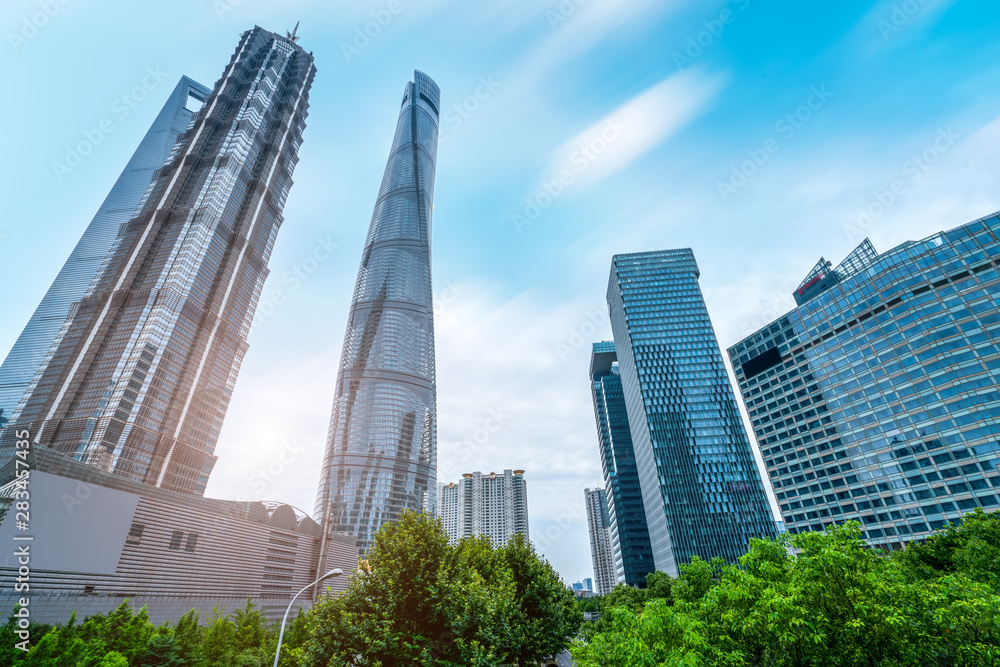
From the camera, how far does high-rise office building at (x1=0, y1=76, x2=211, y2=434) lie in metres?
118

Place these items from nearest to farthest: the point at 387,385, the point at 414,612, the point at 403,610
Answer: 1. the point at 403,610
2. the point at 414,612
3. the point at 387,385

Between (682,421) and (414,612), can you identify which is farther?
(682,421)

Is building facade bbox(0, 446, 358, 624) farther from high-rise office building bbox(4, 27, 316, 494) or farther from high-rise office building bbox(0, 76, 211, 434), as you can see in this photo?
high-rise office building bbox(0, 76, 211, 434)

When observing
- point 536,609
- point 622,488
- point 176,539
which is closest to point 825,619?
point 536,609

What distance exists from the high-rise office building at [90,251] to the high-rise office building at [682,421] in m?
138

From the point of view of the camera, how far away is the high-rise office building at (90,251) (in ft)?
387

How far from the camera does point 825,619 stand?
1069cm

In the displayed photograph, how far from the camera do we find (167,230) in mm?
103625

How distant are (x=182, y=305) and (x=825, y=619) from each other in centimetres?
11904

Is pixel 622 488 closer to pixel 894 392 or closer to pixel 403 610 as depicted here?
pixel 894 392

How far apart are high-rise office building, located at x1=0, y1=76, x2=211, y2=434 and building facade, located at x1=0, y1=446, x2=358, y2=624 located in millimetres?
56653

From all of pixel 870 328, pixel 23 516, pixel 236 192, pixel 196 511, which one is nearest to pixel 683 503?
pixel 870 328

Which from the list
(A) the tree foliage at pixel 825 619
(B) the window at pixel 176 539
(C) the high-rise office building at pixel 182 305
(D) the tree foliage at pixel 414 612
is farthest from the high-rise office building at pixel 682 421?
(C) the high-rise office building at pixel 182 305

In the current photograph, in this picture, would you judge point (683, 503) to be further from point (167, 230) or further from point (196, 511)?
point (167, 230)
